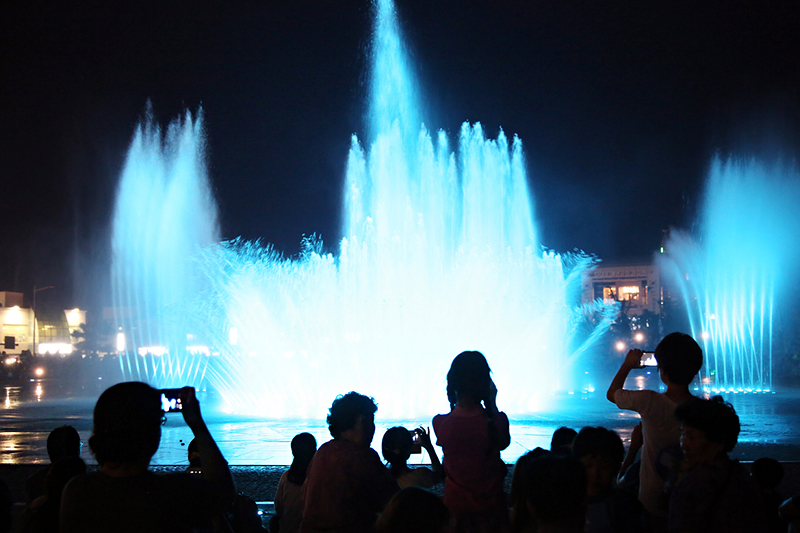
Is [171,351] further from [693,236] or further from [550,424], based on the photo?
[550,424]

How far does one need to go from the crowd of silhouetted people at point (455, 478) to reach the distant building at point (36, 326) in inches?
2639

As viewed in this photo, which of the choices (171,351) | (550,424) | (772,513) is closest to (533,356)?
(550,424)

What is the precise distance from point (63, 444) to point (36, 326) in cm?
6980

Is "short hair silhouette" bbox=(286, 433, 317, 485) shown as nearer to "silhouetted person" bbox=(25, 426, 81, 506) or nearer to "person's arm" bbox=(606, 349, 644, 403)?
"silhouetted person" bbox=(25, 426, 81, 506)

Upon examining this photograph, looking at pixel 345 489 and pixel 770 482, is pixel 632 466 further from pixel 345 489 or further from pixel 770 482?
pixel 345 489

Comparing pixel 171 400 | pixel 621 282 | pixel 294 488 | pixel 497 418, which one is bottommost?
pixel 294 488

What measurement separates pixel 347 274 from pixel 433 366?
420cm

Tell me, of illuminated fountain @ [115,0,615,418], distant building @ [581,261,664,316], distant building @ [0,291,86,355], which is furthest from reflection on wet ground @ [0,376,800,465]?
distant building @ [581,261,664,316]

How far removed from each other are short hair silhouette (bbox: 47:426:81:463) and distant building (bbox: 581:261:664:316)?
72.6 metres

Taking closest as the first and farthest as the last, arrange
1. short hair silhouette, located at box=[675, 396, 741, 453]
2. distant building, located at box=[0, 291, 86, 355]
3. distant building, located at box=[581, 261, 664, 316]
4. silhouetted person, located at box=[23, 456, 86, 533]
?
short hair silhouette, located at box=[675, 396, 741, 453], silhouetted person, located at box=[23, 456, 86, 533], distant building, located at box=[0, 291, 86, 355], distant building, located at box=[581, 261, 664, 316]

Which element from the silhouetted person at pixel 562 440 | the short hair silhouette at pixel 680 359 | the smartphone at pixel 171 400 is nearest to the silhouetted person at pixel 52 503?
the smartphone at pixel 171 400

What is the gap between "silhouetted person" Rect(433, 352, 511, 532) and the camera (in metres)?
2.90

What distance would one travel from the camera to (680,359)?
3.20 m

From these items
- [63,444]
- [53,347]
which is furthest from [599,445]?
[53,347]
